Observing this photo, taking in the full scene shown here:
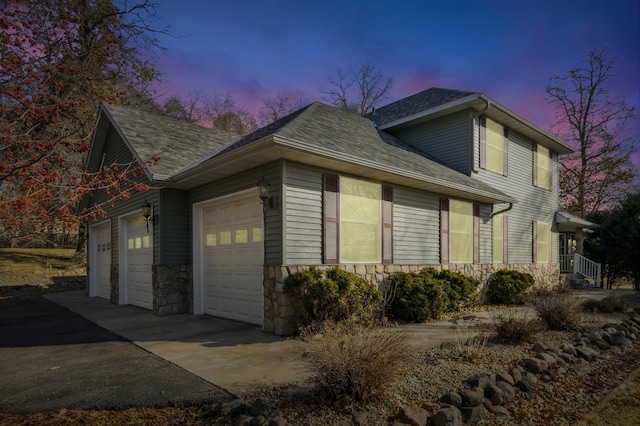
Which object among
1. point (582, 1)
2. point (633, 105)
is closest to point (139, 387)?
point (582, 1)

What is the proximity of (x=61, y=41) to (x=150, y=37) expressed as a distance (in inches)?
→ 163

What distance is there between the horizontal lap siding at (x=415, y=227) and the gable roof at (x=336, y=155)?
328 millimetres

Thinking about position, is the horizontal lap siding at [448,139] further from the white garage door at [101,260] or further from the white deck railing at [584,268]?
the white garage door at [101,260]

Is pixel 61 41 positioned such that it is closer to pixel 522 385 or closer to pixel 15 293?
pixel 522 385

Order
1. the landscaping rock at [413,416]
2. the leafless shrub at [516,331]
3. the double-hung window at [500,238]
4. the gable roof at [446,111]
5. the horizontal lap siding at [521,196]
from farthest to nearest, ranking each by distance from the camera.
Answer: the horizontal lap siding at [521,196], the double-hung window at [500,238], the gable roof at [446,111], the leafless shrub at [516,331], the landscaping rock at [413,416]

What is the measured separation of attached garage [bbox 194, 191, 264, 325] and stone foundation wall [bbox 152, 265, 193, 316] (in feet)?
1.01

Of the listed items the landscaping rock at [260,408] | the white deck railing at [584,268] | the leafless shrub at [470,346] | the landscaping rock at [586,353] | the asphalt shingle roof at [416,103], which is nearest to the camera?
the landscaping rock at [260,408]

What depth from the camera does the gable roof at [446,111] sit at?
1113cm

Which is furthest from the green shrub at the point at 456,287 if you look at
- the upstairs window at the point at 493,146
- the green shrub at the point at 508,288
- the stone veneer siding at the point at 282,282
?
the upstairs window at the point at 493,146

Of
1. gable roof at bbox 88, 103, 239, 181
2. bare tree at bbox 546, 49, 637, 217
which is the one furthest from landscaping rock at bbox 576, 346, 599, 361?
bare tree at bbox 546, 49, 637, 217

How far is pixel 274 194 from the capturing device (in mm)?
6555

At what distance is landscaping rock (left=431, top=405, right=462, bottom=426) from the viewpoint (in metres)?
3.02

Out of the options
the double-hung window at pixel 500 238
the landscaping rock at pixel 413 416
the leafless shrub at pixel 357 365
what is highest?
the double-hung window at pixel 500 238

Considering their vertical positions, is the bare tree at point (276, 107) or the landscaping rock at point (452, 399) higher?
the bare tree at point (276, 107)
